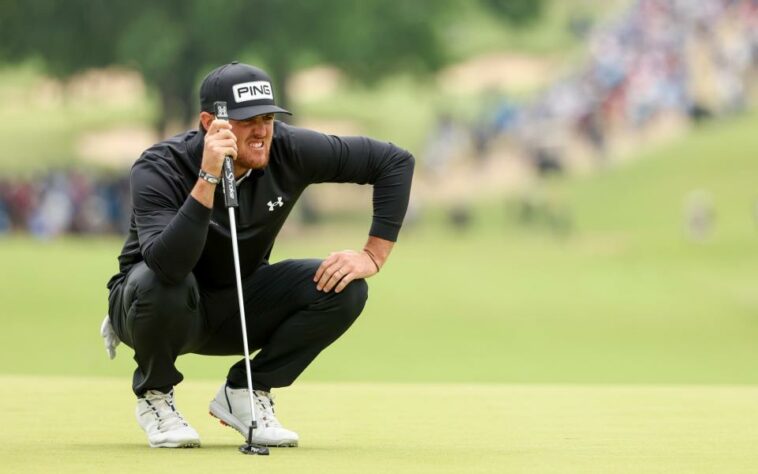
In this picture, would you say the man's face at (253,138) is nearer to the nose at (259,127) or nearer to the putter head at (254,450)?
the nose at (259,127)

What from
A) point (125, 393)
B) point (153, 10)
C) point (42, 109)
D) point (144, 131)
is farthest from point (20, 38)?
point (125, 393)

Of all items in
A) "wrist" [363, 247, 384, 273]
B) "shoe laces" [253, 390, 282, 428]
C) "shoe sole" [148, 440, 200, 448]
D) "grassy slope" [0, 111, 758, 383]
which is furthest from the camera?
"grassy slope" [0, 111, 758, 383]

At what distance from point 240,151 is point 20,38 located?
37778 mm

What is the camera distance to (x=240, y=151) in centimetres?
662

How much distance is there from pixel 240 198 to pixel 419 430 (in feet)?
4.81

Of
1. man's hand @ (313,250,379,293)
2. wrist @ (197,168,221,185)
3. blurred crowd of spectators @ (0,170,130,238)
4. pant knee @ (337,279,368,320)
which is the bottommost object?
pant knee @ (337,279,368,320)

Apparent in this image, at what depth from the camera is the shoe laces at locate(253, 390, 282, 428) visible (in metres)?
6.88

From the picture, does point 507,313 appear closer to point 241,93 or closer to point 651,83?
point 241,93

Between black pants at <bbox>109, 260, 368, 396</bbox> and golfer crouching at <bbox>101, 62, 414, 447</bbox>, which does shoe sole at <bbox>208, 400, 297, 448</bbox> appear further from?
black pants at <bbox>109, 260, 368, 396</bbox>

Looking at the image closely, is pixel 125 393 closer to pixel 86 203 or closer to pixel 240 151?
pixel 240 151

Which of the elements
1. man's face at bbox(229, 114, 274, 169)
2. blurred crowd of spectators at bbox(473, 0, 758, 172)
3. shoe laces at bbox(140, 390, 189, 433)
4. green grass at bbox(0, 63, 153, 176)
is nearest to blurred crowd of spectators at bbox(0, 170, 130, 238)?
green grass at bbox(0, 63, 153, 176)

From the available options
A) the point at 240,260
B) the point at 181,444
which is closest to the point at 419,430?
the point at 240,260

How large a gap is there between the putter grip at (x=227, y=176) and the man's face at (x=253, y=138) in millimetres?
128

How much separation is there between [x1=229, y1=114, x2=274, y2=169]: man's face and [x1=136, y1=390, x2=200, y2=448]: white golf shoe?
1.03m
